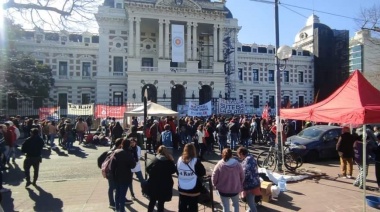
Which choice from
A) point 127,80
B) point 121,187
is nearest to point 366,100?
point 121,187

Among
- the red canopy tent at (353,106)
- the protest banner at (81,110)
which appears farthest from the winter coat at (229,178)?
the protest banner at (81,110)

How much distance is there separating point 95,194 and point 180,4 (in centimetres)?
3567

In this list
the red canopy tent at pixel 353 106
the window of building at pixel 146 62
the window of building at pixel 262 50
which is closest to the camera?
the red canopy tent at pixel 353 106

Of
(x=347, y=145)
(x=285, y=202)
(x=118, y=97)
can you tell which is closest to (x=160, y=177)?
(x=285, y=202)

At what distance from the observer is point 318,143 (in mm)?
14000

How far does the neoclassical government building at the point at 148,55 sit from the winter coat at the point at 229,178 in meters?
33.6

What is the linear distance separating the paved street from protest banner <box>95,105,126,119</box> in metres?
11.1

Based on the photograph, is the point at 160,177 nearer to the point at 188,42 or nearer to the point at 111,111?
the point at 111,111

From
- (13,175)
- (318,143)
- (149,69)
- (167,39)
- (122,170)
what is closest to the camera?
(122,170)

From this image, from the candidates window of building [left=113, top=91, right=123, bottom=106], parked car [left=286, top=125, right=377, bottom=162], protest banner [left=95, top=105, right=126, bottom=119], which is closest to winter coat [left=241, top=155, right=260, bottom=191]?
parked car [left=286, top=125, right=377, bottom=162]

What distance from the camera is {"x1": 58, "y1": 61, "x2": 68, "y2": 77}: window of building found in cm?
4681

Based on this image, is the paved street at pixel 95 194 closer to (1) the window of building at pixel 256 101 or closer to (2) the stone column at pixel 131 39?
(2) the stone column at pixel 131 39

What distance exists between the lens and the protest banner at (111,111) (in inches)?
934

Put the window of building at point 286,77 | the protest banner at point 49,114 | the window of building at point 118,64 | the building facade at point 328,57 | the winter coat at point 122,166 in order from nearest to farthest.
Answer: the winter coat at point 122,166 → the protest banner at point 49,114 → the window of building at point 118,64 → the building facade at point 328,57 → the window of building at point 286,77
